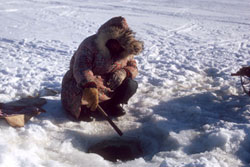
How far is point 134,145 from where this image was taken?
281 centimetres

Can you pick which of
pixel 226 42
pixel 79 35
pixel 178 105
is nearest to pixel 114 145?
pixel 178 105

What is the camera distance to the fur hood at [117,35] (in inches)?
103

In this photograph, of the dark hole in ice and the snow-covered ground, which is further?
the dark hole in ice

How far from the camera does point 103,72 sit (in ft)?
9.61

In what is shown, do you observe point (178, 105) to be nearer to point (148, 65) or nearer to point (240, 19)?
point (148, 65)

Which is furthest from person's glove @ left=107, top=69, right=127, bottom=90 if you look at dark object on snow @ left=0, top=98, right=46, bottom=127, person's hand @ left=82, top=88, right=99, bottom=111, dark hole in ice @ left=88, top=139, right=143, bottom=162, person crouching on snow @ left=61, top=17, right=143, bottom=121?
dark object on snow @ left=0, top=98, right=46, bottom=127

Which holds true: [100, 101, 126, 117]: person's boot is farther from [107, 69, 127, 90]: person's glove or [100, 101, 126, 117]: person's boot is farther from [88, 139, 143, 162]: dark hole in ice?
[88, 139, 143, 162]: dark hole in ice

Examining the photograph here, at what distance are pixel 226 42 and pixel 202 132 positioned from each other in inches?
223

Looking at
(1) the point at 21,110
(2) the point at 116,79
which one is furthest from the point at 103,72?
(1) the point at 21,110

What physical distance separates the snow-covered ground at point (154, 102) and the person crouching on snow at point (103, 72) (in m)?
0.23

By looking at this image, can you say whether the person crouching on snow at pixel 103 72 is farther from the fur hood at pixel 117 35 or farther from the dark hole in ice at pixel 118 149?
the dark hole in ice at pixel 118 149

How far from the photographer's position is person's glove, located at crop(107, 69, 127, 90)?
298cm

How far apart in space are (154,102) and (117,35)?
4.31 ft

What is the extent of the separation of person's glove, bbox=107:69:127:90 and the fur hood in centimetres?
33
